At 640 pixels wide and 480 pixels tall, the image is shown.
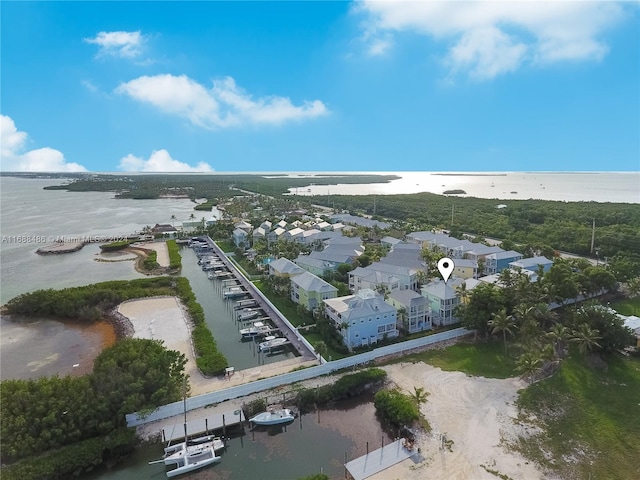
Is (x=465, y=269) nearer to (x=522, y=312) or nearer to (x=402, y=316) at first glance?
(x=522, y=312)

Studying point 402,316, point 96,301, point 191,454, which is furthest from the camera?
point 96,301

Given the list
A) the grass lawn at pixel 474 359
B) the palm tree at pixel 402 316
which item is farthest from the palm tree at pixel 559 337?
the palm tree at pixel 402 316

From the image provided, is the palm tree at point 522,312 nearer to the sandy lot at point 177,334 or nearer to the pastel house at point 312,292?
the pastel house at point 312,292

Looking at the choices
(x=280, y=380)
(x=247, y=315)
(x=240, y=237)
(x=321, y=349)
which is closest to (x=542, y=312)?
(x=321, y=349)

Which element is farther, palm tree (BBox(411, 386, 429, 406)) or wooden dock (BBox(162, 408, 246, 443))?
palm tree (BBox(411, 386, 429, 406))

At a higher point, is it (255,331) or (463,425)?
(255,331)

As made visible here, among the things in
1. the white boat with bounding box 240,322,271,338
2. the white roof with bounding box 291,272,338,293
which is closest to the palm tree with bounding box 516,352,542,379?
the white roof with bounding box 291,272,338,293

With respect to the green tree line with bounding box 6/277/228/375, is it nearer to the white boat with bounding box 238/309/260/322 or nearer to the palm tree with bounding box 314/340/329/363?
the white boat with bounding box 238/309/260/322
